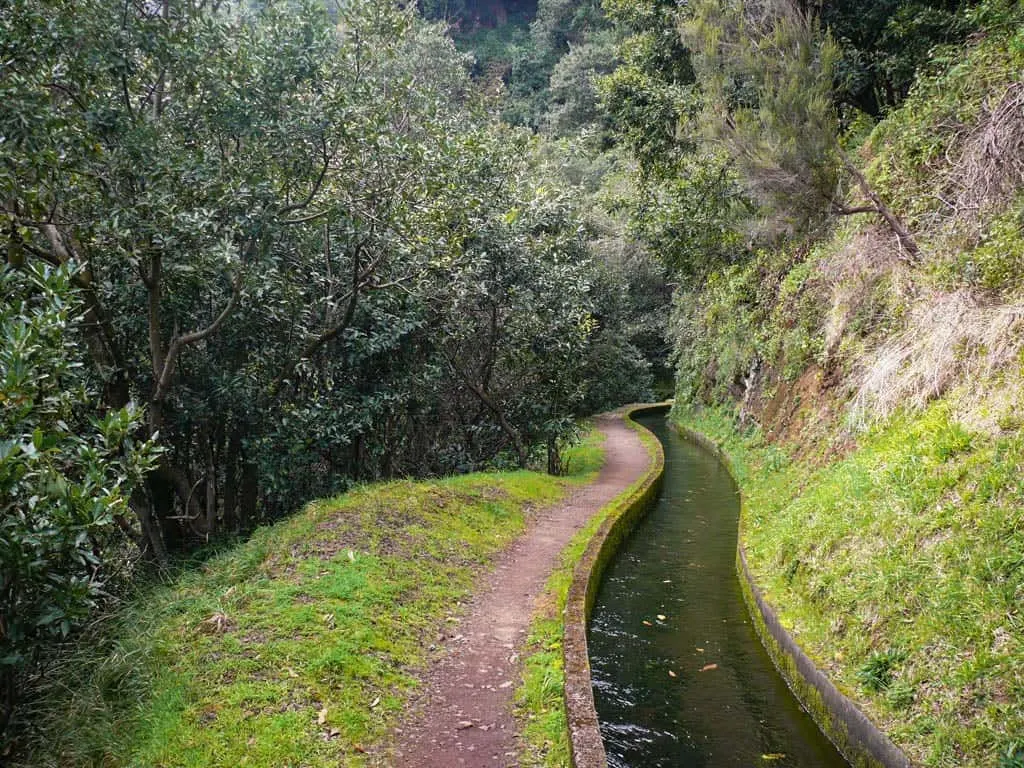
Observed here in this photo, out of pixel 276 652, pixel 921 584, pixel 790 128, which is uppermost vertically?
pixel 790 128

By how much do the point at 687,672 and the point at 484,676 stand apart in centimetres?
213

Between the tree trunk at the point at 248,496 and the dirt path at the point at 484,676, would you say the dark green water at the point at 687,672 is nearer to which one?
the dirt path at the point at 484,676

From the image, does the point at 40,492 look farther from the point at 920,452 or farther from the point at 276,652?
the point at 920,452

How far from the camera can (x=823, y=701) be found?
572 cm

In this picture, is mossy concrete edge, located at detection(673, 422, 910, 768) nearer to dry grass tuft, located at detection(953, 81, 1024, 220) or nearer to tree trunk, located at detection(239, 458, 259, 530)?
dry grass tuft, located at detection(953, 81, 1024, 220)

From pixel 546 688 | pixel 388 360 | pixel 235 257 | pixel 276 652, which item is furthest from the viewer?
pixel 388 360

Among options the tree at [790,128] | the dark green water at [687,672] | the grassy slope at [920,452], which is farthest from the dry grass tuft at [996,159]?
the dark green water at [687,672]

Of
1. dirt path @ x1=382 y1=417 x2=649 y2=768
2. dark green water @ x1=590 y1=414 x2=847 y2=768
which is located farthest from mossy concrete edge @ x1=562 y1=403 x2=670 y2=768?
dirt path @ x1=382 y1=417 x2=649 y2=768

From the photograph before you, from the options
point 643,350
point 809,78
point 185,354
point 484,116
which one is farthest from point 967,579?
point 643,350

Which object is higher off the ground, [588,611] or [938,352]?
[938,352]

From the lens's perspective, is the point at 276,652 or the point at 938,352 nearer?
the point at 276,652

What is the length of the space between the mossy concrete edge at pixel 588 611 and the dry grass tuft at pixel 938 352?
3.83 meters

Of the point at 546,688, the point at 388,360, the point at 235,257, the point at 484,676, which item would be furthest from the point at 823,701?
the point at 388,360

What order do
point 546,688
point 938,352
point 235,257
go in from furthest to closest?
1. point 938,352
2. point 235,257
3. point 546,688
